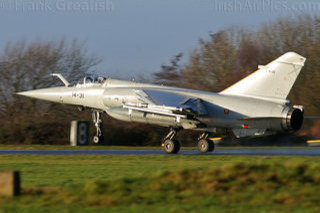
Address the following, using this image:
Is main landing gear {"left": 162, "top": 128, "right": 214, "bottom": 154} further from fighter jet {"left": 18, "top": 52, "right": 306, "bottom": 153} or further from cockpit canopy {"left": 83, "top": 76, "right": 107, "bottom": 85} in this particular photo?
cockpit canopy {"left": 83, "top": 76, "right": 107, "bottom": 85}

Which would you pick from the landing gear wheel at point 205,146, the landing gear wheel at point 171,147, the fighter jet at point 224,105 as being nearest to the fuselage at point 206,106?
the fighter jet at point 224,105

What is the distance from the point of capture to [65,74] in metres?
42.4

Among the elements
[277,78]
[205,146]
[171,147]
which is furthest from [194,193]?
[205,146]

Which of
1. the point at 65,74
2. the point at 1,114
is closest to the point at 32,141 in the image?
the point at 1,114

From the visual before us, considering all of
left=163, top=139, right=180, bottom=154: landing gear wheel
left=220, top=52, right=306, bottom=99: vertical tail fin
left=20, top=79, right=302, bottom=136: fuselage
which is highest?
left=220, top=52, right=306, bottom=99: vertical tail fin

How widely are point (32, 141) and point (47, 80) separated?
19.7ft

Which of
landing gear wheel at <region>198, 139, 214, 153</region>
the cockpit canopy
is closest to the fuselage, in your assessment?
the cockpit canopy

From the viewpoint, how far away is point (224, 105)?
74.4ft

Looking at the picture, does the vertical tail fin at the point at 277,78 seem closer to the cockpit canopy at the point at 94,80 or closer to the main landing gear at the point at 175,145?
the main landing gear at the point at 175,145

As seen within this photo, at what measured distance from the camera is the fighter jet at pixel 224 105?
21609mm

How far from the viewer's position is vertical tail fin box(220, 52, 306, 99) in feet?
70.6

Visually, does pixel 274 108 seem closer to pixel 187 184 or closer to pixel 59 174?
pixel 59 174

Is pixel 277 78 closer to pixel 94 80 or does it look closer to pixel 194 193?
pixel 94 80

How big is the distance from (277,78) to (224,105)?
2.42m
